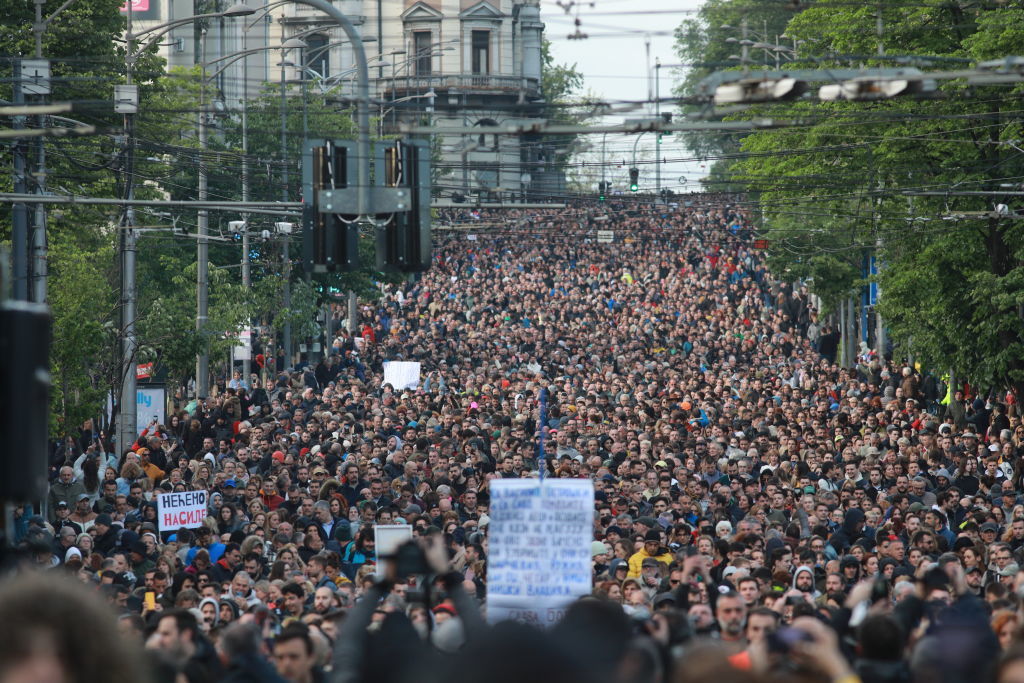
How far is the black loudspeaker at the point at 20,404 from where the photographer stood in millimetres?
5359

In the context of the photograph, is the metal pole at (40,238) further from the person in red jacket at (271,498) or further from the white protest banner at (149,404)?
the white protest banner at (149,404)

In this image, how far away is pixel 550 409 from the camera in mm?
33688

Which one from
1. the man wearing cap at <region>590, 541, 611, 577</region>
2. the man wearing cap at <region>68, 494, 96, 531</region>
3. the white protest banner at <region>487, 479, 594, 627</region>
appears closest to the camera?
the white protest banner at <region>487, 479, 594, 627</region>

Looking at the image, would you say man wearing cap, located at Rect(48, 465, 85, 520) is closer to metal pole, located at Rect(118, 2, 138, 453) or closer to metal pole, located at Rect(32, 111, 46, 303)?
metal pole, located at Rect(32, 111, 46, 303)

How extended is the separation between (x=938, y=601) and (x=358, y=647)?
3.94 m

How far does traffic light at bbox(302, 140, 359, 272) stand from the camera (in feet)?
55.6

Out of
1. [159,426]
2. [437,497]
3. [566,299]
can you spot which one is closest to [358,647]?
[437,497]

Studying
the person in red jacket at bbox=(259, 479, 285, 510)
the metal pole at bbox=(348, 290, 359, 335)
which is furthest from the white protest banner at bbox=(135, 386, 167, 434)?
the metal pole at bbox=(348, 290, 359, 335)

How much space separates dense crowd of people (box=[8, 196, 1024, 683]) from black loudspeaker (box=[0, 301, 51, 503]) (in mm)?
1054

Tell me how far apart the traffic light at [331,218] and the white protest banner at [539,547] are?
4.85m

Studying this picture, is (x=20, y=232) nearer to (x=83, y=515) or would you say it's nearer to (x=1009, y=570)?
(x=83, y=515)

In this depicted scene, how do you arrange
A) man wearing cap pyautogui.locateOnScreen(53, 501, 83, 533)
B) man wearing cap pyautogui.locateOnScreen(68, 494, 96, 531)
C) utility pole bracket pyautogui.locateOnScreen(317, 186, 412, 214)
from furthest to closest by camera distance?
man wearing cap pyautogui.locateOnScreen(68, 494, 96, 531), man wearing cap pyautogui.locateOnScreen(53, 501, 83, 533), utility pole bracket pyautogui.locateOnScreen(317, 186, 412, 214)

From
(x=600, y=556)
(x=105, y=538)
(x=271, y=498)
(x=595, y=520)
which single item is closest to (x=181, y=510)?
(x=105, y=538)

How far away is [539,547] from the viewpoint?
1248 cm
